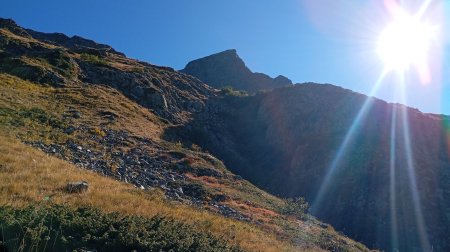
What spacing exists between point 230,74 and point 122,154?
115m

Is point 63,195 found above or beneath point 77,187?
beneath

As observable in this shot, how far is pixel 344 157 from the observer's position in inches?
2327

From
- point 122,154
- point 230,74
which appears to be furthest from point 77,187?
point 230,74

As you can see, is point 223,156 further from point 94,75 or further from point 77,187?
point 77,187

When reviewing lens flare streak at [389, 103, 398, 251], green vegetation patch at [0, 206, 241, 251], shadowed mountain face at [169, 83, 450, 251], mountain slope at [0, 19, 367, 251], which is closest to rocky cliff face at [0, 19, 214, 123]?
mountain slope at [0, 19, 367, 251]

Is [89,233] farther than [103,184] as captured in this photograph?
No

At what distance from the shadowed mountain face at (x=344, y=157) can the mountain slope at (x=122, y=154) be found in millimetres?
8921

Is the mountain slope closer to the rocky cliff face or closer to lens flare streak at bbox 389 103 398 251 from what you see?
the rocky cliff face

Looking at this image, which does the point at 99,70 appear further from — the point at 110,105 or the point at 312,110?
the point at 312,110

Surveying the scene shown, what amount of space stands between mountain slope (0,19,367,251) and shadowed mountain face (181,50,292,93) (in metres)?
58.1

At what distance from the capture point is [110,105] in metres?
54.0

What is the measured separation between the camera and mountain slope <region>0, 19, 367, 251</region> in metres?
15.1

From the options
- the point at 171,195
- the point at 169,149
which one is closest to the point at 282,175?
the point at 169,149

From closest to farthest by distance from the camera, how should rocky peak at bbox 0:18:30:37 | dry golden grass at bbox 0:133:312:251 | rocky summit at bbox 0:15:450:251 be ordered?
dry golden grass at bbox 0:133:312:251, rocky summit at bbox 0:15:450:251, rocky peak at bbox 0:18:30:37
